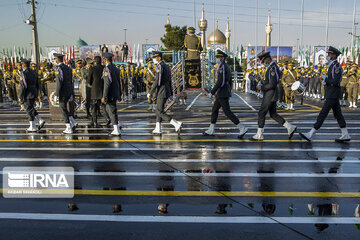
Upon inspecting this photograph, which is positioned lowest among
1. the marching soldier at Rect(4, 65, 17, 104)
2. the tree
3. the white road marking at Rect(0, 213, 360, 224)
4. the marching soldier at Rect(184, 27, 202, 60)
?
the white road marking at Rect(0, 213, 360, 224)

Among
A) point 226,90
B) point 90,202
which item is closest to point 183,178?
point 90,202

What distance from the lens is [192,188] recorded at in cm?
550

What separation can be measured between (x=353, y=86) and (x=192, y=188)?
16.1 meters

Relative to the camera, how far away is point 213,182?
19.0 ft

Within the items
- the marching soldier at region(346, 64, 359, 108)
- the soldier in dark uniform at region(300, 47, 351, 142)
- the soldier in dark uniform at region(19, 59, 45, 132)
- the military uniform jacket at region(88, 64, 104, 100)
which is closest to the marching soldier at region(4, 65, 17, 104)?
the soldier in dark uniform at region(19, 59, 45, 132)

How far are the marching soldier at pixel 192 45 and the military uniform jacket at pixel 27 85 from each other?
24.0ft

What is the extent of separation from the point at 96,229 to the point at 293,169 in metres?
3.69

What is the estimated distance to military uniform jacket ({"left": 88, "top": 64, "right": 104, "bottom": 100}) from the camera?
1107 cm

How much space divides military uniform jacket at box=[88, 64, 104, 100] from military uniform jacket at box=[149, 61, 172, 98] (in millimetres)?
2047

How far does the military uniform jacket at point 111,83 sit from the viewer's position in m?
9.84

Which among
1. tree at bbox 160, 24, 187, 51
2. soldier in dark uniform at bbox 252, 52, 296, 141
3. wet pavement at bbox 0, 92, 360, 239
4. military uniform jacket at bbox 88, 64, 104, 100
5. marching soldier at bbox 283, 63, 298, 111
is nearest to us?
wet pavement at bbox 0, 92, 360, 239

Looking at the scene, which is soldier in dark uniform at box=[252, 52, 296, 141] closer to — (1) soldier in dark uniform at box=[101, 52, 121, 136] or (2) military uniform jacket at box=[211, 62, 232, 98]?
(2) military uniform jacket at box=[211, 62, 232, 98]

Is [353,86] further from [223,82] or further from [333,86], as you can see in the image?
[223,82]

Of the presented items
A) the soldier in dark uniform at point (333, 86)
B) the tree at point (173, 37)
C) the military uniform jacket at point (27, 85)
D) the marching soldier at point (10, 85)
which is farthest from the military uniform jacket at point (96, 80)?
the tree at point (173, 37)
